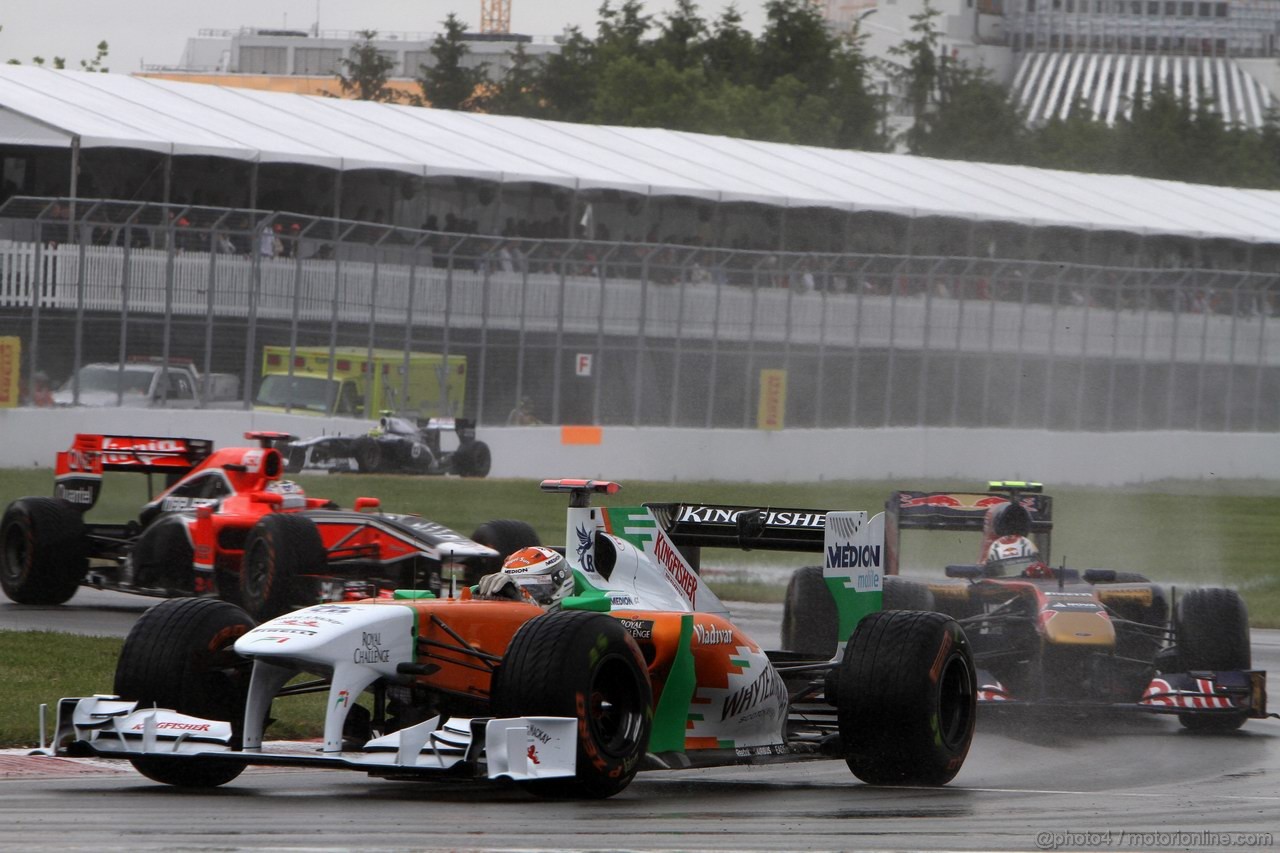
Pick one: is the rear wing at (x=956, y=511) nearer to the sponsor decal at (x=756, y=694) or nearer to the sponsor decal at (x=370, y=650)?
the sponsor decal at (x=756, y=694)

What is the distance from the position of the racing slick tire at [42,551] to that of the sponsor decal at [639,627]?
800 cm

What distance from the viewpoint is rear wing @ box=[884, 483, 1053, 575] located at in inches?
532

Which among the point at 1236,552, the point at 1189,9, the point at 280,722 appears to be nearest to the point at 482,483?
the point at 1236,552

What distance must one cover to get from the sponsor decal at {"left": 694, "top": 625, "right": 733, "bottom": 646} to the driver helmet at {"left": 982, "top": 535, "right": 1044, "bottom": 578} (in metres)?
4.41

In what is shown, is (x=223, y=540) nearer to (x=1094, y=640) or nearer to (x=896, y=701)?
(x=1094, y=640)

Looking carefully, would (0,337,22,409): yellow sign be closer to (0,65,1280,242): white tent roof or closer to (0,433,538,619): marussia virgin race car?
(0,65,1280,242): white tent roof

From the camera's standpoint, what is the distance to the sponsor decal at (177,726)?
7590mm

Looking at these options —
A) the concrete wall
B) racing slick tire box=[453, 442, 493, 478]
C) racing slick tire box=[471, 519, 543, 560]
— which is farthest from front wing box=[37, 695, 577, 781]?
racing slick tire box=[453, 442, 493, 478]

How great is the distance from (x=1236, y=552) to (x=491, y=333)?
11.7m

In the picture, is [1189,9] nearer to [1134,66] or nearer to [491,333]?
[1134,66]

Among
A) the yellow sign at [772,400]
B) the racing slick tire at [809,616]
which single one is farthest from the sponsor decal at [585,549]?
the yellow sign at [772,400]

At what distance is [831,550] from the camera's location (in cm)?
916

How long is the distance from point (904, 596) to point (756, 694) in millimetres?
3310

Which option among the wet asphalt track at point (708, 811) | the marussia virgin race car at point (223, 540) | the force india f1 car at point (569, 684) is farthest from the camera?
the marussia virgin race car at point (223, 540)
